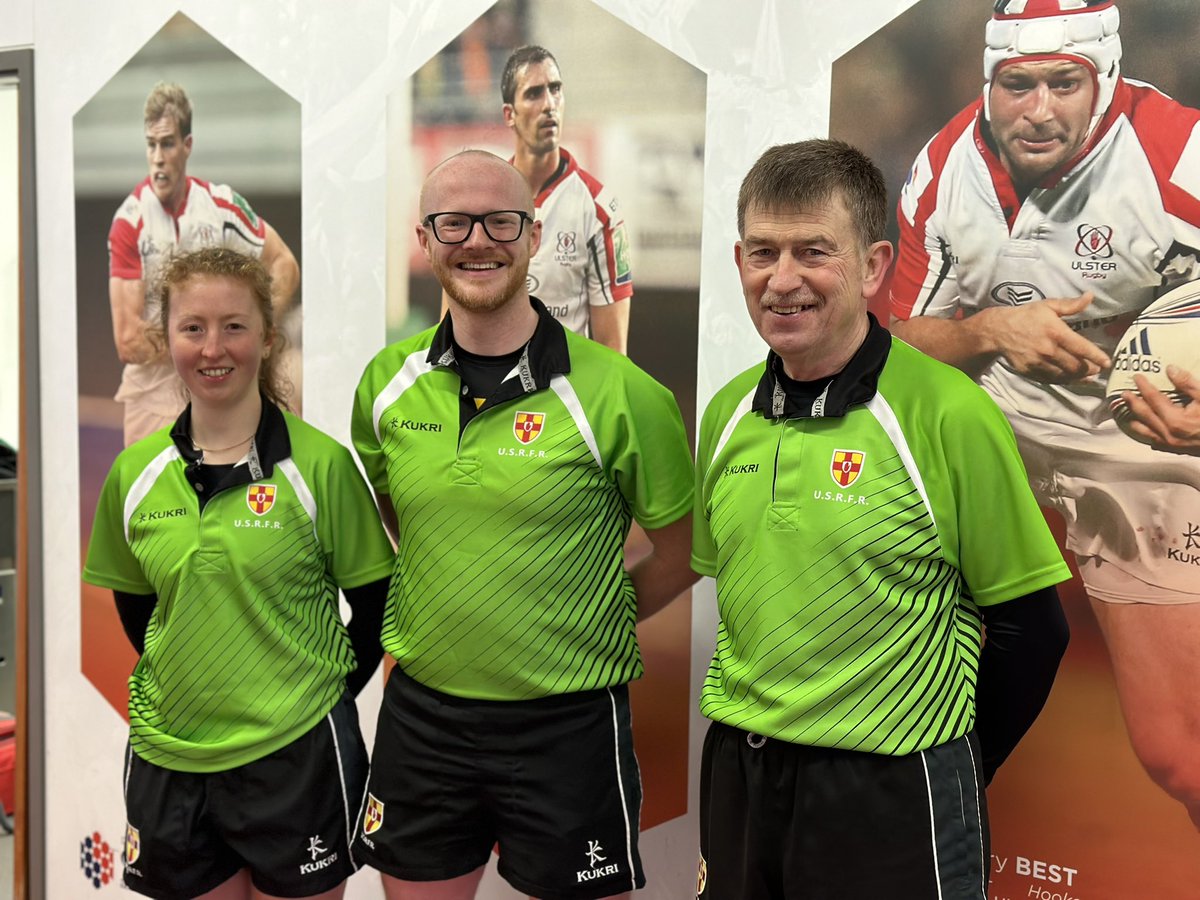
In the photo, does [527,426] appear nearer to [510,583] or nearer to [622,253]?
[510,583]

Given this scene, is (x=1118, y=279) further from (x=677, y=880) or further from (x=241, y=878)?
(x=241, y=878)

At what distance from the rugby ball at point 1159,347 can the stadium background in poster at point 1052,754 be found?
22 centimetres

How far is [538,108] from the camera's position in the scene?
6.94 ft

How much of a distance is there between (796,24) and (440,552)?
105 centimetres

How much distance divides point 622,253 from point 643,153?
0.18 metres

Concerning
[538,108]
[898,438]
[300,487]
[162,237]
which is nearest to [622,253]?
[538,108]

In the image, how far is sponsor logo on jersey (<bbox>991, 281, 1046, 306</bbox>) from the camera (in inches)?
68.0

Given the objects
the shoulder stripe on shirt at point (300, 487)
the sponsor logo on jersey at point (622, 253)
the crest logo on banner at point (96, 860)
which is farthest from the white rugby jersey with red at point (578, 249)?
the crest logo on banner at point (96, 860)

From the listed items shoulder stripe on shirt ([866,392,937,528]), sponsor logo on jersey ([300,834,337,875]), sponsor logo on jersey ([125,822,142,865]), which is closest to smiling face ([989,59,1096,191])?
shoulder stripe on shirt ([866,392,937,528])

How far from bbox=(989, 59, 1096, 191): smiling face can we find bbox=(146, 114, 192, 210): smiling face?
68.8 inches

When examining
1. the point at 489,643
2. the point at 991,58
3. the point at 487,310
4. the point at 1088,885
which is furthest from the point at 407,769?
the point at 991,58

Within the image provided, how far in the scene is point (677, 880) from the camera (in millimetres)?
2109

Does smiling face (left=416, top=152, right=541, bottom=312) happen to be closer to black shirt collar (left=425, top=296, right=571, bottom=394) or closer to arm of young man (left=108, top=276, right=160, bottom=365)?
black shirt collar (left=425, top=296, right=571, bottom=394)

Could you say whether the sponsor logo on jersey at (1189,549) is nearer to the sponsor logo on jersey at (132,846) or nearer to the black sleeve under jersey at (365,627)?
the black sleeve under jersey at (365,627)
